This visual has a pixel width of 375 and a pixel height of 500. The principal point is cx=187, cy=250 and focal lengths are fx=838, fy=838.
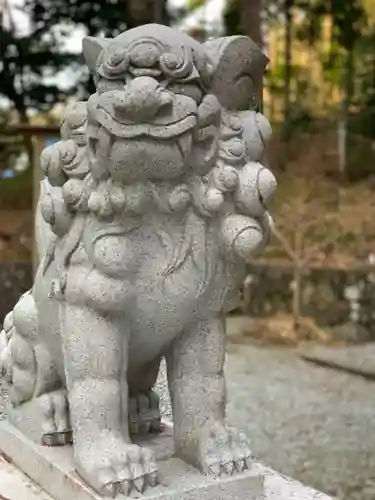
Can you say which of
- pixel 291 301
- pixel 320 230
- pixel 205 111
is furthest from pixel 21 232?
pixel 205 111

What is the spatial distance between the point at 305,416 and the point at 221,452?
2.42 m

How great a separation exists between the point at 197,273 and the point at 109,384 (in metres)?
0.22

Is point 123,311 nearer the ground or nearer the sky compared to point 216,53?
nearer the ground

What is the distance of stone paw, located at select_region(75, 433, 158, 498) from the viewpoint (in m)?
1.25

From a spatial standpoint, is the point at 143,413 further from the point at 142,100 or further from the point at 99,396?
the point at 142,100

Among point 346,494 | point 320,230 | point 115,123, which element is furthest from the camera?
point 320,230

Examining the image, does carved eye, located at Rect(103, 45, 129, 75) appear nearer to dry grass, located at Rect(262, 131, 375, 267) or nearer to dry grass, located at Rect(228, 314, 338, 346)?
dry grass, located at Rect(228, 314, 338, 346)

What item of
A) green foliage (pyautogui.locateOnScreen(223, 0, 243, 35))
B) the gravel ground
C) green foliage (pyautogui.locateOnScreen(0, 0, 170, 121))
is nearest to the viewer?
the gravel ground

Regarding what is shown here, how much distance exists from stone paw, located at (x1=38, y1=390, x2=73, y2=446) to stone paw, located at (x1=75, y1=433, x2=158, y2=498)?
0.15m

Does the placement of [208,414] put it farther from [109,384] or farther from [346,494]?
[346,494]

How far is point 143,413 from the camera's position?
59.4 inches

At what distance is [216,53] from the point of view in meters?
1.26

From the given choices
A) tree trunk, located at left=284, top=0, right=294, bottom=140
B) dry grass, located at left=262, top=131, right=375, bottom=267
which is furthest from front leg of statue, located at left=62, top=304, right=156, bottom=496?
tree trunk, located at left=284, top=0, right=294, bottom=140

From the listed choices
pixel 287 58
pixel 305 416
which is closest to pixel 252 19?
pixel 287 58
